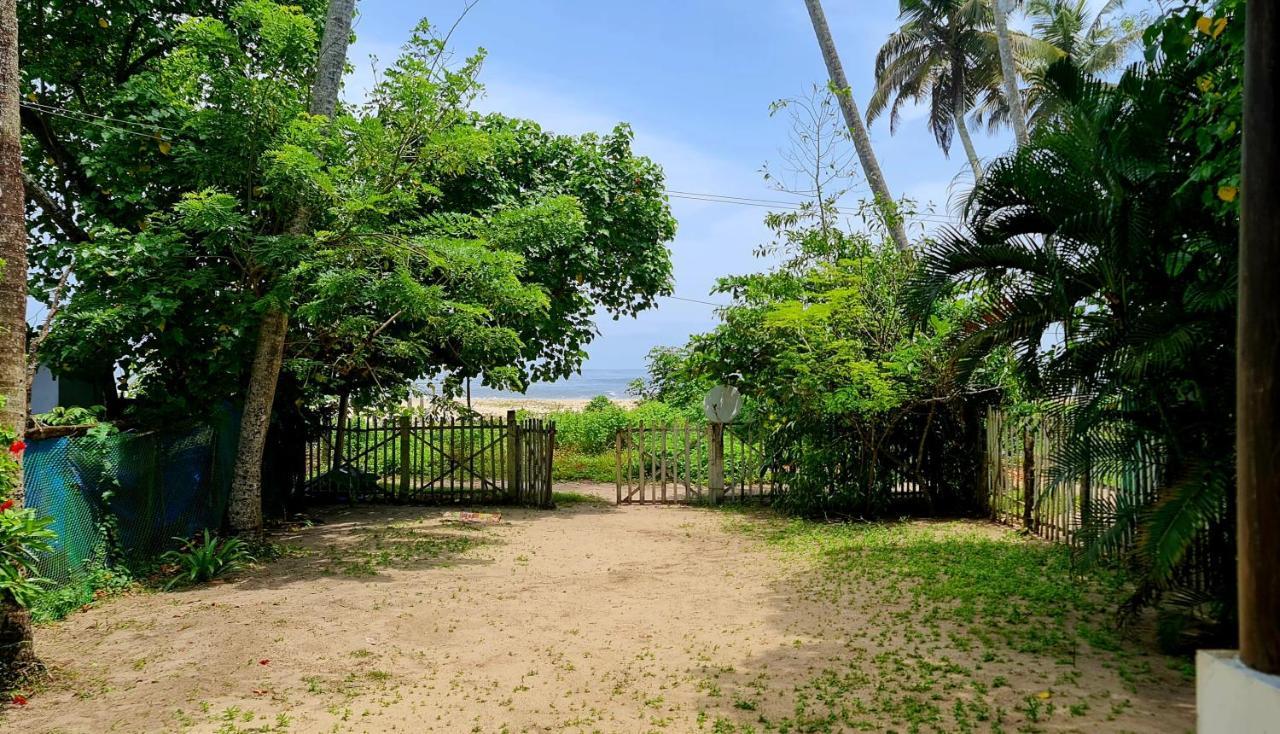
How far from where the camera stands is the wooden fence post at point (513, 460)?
14.4 metres

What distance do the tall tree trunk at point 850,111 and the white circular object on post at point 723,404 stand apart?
4.08 meters

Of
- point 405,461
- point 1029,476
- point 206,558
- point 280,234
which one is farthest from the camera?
point 405,461

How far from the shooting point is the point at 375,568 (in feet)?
30.1

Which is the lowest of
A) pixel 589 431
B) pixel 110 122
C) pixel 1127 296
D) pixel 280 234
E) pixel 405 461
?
pixel 405 461

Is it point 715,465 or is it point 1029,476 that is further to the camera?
point 715,465

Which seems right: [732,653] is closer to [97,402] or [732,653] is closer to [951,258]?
[951,258]

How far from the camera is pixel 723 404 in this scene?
1466cm

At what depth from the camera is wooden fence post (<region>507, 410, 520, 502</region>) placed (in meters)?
14.4

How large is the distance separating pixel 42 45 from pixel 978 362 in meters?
12.1

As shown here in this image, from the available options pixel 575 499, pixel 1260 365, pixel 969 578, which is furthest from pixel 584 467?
pixel 1260 365

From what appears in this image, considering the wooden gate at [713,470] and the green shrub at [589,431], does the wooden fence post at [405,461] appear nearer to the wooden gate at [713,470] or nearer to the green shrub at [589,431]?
the wooden gate at [713,470]

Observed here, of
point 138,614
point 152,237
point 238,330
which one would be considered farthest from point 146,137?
point 138,614

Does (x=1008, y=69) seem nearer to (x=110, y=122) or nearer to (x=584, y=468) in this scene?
(x=584, y=468)

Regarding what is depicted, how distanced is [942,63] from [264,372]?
1088 inches
